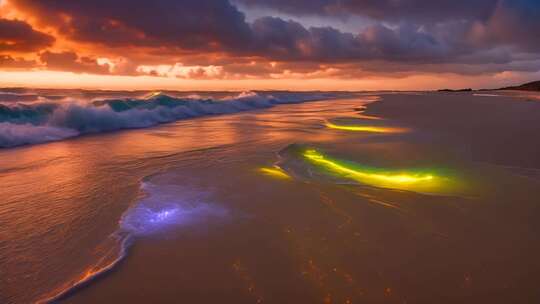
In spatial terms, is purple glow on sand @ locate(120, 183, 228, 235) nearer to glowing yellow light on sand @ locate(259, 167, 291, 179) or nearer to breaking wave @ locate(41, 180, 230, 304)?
breaking wave @ locate(41, 180, 230, 304)

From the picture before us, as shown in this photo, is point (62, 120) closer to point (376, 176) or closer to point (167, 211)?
point (167, 211)

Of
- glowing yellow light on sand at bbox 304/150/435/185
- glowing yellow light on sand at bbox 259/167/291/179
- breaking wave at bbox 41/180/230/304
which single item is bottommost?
breaking wave at bbox 41/180/230/304

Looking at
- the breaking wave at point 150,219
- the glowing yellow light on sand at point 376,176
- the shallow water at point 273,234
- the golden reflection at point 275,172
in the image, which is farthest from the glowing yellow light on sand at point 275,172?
the breaking wave at point 150,219

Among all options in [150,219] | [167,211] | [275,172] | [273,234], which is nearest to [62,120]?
[275,172]

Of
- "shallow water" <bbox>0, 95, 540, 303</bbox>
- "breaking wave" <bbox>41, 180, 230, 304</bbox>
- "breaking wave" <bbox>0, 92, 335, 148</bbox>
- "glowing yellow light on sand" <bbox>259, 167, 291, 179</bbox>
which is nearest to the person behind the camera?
"shallow water" <bbox>0, 95, 540, 303</bbox>

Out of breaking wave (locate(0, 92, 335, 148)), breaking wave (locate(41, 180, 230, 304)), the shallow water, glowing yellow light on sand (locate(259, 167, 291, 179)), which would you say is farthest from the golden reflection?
breaking wave (locate(0, 92, 335, 148))

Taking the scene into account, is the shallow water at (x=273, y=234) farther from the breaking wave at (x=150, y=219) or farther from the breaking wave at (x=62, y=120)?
the breaking wave at (x=62, y=120)

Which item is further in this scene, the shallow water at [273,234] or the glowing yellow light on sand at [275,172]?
the glowing yellow light on sand at [275,172]

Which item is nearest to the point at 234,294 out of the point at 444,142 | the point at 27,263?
the point at 27,263
